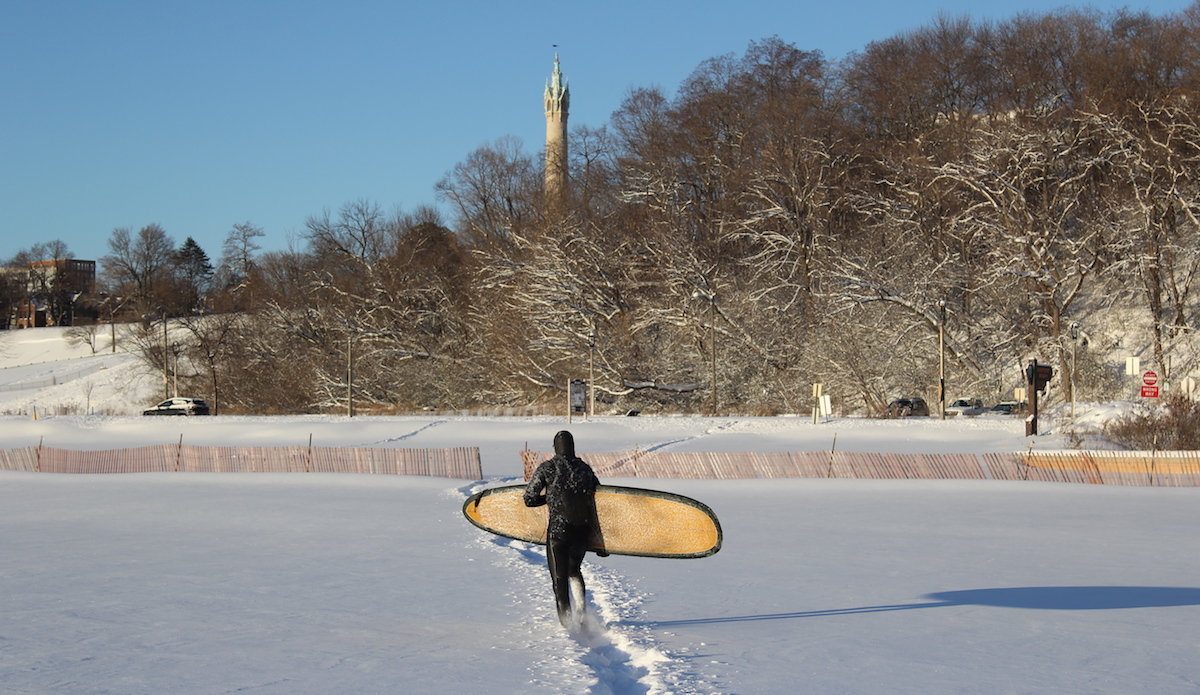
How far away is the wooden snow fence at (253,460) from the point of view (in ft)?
86.2

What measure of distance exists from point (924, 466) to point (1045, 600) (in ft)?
48.4

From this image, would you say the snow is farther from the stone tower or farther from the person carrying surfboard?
the stone tower

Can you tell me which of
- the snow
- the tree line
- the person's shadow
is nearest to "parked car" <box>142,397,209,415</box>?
the tree line

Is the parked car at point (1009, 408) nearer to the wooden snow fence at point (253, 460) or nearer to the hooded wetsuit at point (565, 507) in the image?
the wooden snow fence at point (253, 460)

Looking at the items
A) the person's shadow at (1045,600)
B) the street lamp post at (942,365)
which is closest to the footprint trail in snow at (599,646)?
the person's shadow at (1045,600)

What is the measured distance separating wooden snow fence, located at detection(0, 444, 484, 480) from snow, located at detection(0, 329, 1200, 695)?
4278mm

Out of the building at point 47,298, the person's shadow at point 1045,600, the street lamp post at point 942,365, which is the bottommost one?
the person's shadow at point 1045,600

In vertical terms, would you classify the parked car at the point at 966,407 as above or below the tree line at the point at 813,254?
below

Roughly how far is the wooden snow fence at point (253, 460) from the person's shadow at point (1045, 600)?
53.4 feet

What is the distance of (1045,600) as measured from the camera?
1034cm

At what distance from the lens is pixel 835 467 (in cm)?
2486

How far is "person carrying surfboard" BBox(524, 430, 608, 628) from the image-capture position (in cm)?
852

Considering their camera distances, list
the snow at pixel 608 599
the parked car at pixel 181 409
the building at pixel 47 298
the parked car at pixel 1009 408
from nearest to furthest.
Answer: the snow at pixel 608 599
the parked car at pixel 1009 408
the parked car at pixel 181 409
the building at pixel 47 298

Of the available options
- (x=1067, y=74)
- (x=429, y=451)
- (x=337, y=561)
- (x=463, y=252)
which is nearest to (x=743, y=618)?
(x=337, y=561)
